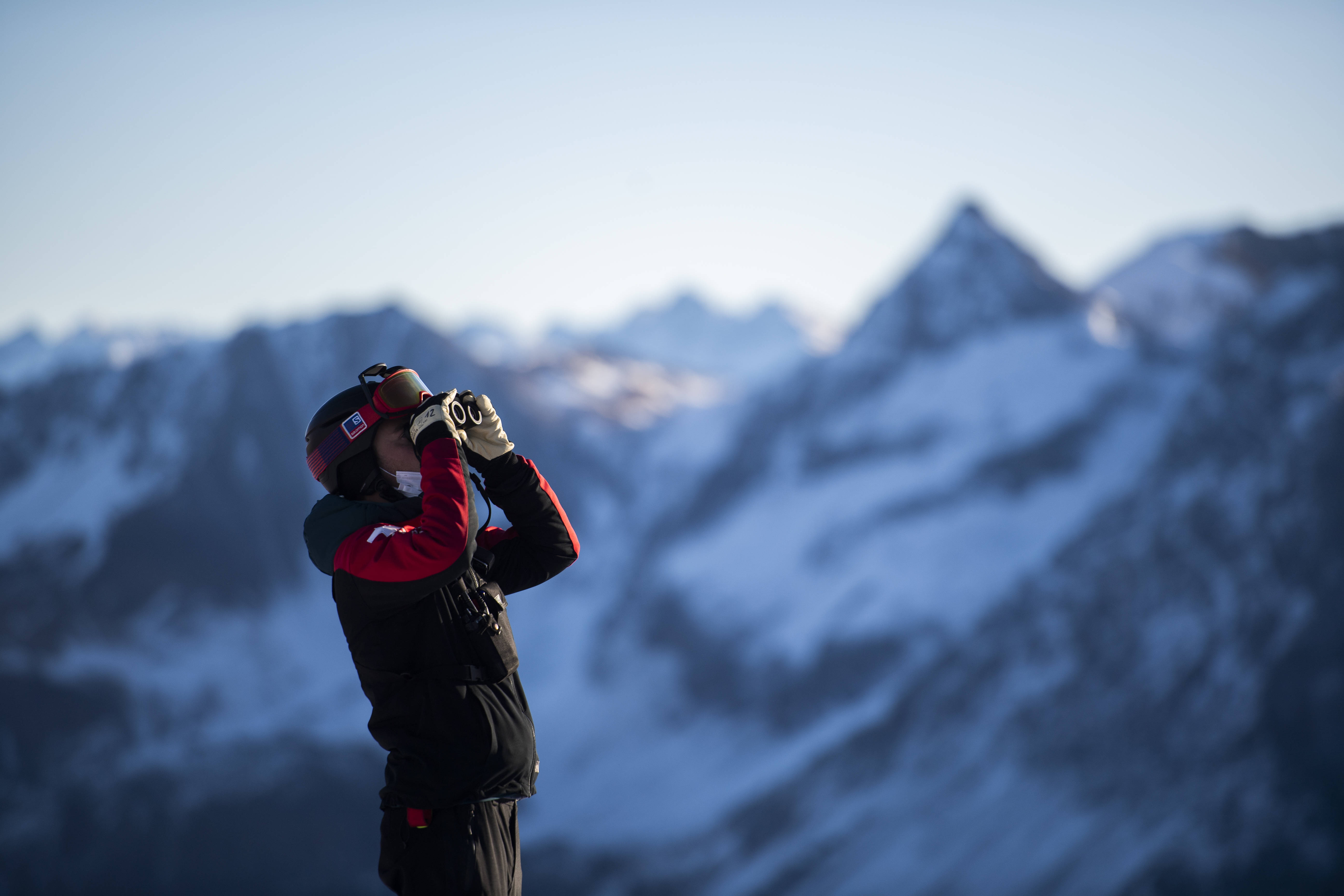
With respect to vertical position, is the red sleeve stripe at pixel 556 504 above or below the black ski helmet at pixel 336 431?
below

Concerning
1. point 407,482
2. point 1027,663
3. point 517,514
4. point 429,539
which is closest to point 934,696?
point 1027,663

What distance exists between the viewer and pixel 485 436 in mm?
6633

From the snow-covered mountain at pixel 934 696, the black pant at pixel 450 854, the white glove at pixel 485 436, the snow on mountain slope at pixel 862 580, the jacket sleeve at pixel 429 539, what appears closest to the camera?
the jacket sleeve at pixel 429 539

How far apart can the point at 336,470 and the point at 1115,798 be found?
12714 cm

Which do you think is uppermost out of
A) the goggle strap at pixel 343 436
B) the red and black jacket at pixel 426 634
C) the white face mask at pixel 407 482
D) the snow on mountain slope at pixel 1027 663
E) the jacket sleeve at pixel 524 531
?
the snow on mountain slope at pixel 1027 663

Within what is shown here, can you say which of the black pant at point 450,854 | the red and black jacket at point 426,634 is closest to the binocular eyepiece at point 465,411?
the red and black jacket at point 426,634

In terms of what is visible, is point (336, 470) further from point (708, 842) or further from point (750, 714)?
point (750, 714)

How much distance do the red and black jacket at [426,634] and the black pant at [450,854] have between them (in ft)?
0.41

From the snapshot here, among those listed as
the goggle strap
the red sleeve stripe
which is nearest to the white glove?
the red sleeve stripe

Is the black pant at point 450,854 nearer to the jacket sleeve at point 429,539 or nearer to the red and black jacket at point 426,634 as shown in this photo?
the red and black jacket at point 426,634

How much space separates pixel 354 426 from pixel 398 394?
346 millimetres

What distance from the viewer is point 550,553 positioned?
7.20 metres

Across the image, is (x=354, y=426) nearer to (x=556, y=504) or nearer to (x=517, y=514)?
(x=517, y=514)

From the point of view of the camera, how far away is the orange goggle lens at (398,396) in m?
6.62
